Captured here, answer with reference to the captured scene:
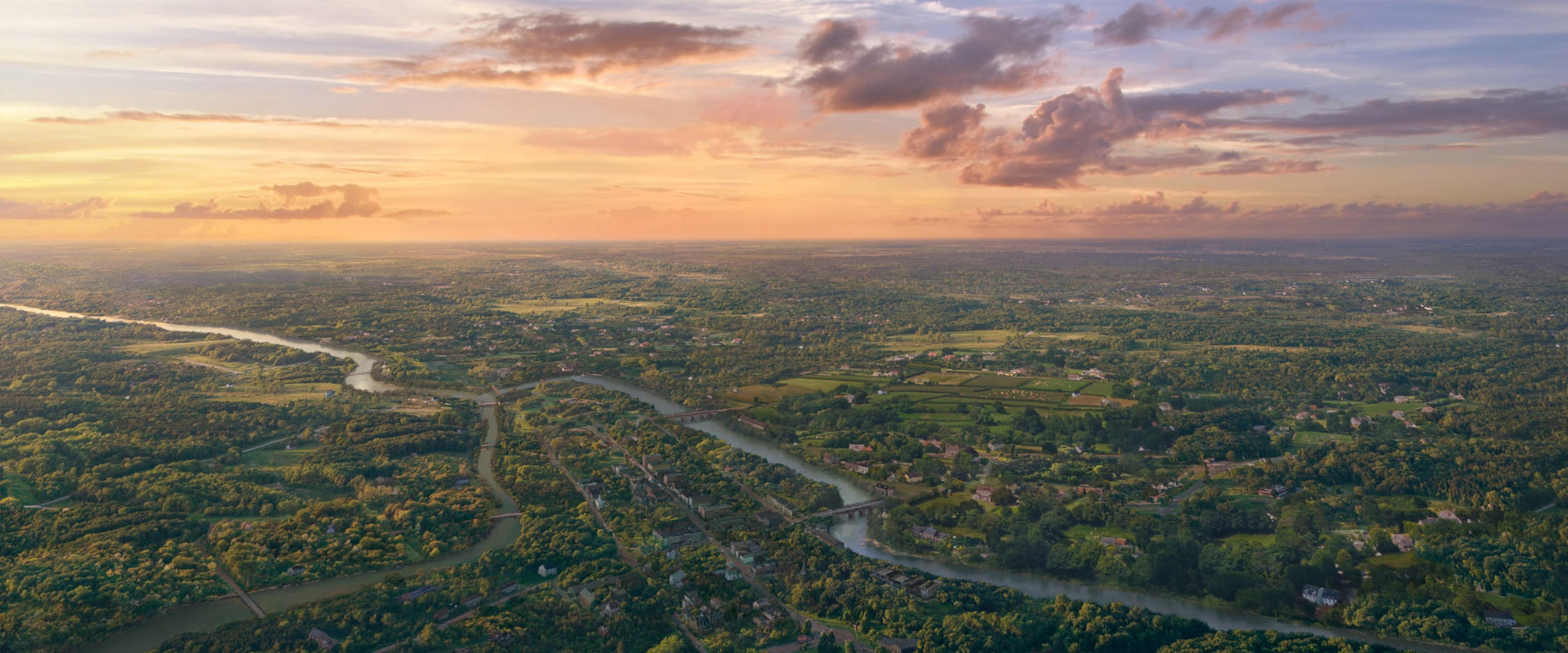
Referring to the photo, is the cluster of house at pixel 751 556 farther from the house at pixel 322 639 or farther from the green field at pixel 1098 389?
the green field at pixel 1098 389

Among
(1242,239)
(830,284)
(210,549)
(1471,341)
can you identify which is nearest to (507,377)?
(210,549)

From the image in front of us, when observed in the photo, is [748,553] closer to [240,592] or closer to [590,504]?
[590,504]

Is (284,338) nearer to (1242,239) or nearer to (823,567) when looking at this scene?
(823,567)

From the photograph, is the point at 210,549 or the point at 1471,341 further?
the point at 1471,341

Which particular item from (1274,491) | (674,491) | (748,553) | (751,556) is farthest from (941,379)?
(751,556)

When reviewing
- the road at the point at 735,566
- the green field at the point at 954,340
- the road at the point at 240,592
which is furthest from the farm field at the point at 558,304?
the road at the point at 240,592

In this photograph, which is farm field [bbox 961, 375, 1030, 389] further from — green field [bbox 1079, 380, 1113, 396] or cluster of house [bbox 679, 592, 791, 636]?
cluster of house [bbox 679, 592, 791, 636]

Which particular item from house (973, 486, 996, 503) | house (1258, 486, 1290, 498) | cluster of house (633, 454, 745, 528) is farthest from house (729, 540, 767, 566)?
house (1258, 486, 1290, 498)

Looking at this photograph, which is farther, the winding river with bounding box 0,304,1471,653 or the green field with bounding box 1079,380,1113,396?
the green field with bounding box 1079,380,1113,396
